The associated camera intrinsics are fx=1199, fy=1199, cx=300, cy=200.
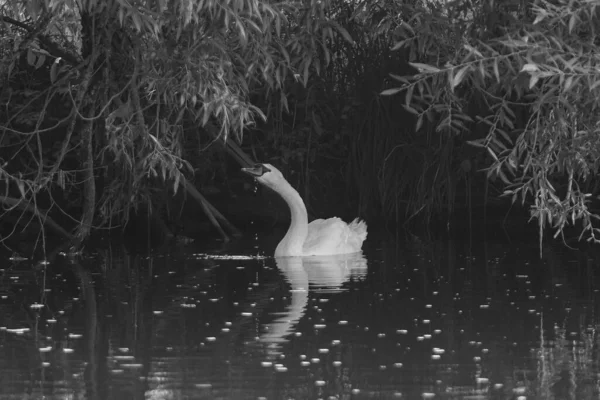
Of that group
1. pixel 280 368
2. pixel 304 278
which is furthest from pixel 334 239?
pixel 280 368

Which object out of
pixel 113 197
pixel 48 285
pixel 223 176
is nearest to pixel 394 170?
pixel 223 176

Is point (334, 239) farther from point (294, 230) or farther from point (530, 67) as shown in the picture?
point (530, 67)

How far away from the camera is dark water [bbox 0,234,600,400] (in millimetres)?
5824

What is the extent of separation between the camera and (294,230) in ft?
39.8

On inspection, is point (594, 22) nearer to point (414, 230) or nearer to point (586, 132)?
point (586, 132)

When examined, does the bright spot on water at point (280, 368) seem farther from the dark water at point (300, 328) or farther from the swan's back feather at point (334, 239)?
the swan's back feather at point (334, 239)

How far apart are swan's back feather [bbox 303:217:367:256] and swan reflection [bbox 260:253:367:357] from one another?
132mm

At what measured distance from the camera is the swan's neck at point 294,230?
38.7ft

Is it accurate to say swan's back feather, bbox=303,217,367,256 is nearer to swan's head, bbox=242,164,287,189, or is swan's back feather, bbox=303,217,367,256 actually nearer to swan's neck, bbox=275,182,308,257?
swan's neck, bbox=275,182,308,257

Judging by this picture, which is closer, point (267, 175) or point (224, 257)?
point (224, 257)

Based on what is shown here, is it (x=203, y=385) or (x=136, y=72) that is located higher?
(x=136, y=72)

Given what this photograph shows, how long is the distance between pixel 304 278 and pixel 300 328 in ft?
8.65

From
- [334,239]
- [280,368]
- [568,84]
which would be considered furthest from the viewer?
[334,239]

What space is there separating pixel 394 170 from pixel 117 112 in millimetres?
4843
